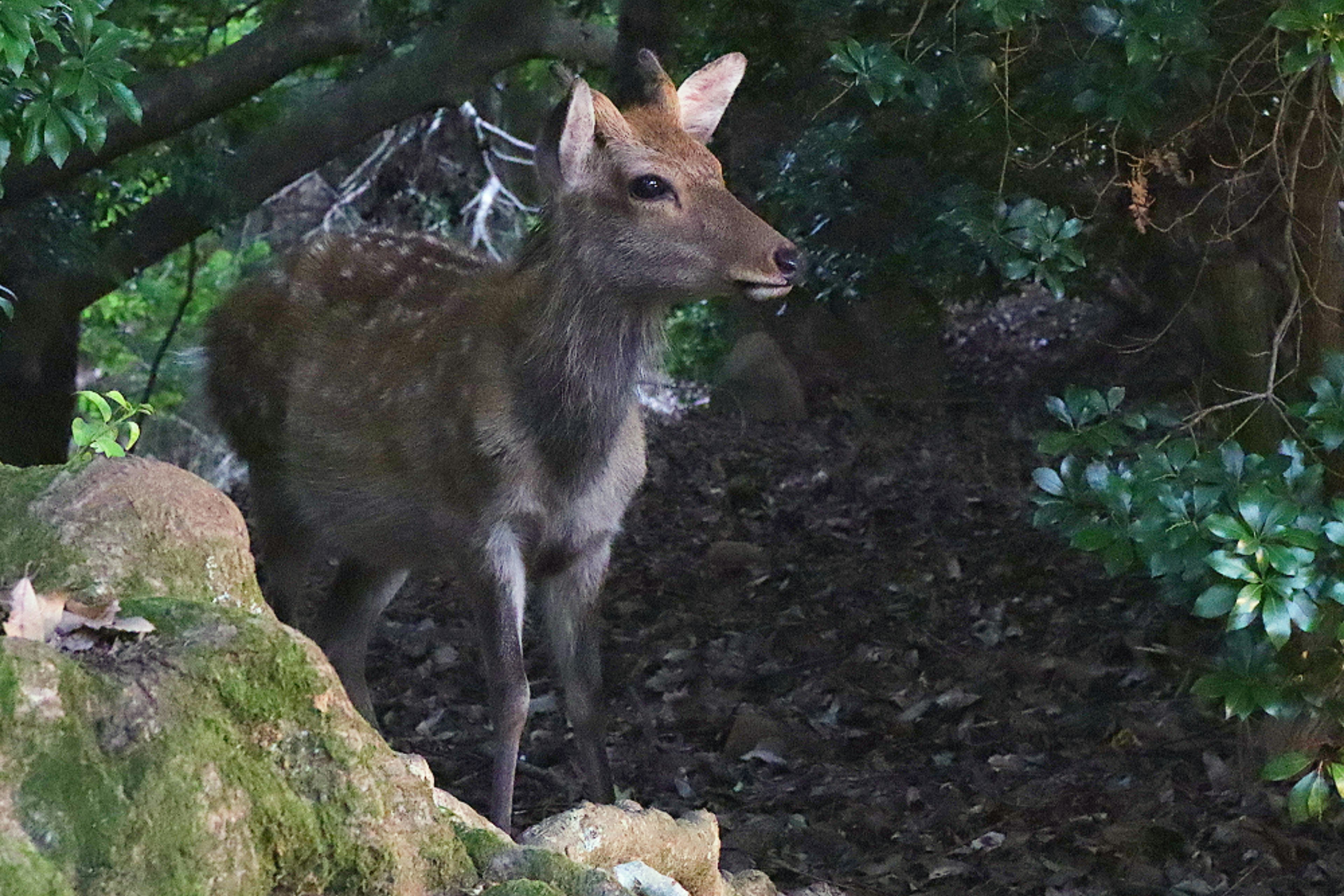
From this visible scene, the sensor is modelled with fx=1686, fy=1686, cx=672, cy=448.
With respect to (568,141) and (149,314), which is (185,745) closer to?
(568,141)

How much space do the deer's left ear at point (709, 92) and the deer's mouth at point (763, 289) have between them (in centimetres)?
76

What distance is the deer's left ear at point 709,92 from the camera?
5348 millimetres

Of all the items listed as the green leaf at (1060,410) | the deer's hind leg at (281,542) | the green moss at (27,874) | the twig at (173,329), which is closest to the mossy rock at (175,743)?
the green moss at (27,874)

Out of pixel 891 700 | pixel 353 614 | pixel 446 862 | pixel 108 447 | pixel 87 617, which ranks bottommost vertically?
pixel 891 700

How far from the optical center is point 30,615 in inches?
99.8

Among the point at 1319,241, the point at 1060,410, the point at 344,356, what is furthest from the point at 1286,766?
the point at 344,356

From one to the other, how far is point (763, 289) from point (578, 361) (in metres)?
0.67

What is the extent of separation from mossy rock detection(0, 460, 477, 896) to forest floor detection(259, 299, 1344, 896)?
238 centimetres

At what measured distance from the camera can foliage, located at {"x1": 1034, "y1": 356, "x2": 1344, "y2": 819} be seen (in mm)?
3633

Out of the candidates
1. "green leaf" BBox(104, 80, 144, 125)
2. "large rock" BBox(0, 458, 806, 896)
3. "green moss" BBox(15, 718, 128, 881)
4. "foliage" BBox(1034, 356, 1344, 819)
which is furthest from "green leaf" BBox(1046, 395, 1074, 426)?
"green moss" BBox(15, 718, 128, 881)

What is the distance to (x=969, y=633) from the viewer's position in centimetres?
682

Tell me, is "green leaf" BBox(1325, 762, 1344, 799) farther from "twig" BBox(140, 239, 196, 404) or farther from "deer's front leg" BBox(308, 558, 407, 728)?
"twig" BBox(140, 239, 196, 404)

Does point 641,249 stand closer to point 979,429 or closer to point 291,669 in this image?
point 291,669

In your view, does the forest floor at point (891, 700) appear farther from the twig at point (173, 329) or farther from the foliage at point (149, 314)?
the foliage at point (149, 314)
